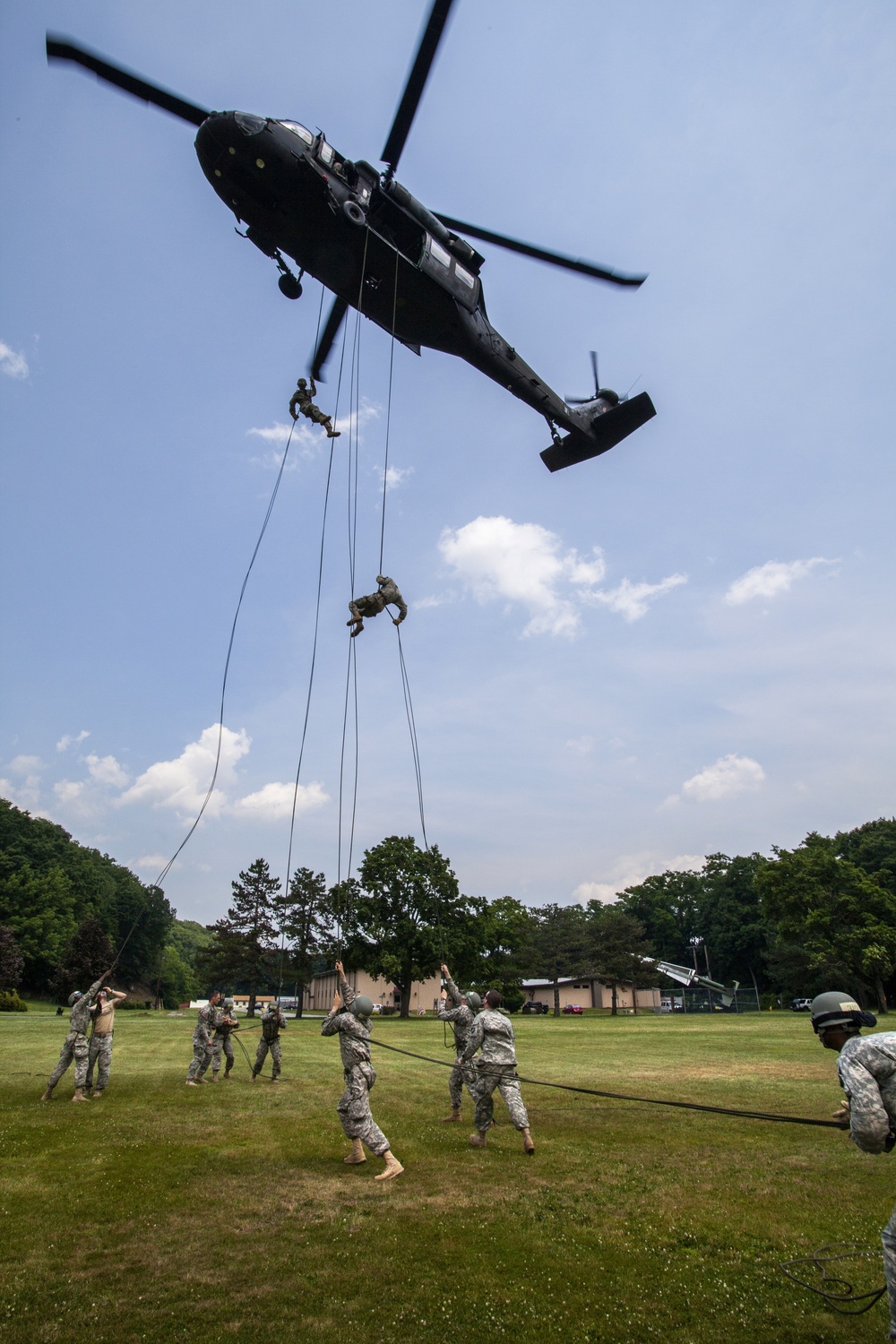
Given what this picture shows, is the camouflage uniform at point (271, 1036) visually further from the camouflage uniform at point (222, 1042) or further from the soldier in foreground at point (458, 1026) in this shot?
the soldier in foreground at point (458, 1026)

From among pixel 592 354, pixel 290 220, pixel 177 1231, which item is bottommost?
Result: pixel 177 1231

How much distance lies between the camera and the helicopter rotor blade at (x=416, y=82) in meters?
9.21

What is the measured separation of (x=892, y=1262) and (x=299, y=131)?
1365 centimetres

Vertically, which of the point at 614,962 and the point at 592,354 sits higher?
the point at 592,354

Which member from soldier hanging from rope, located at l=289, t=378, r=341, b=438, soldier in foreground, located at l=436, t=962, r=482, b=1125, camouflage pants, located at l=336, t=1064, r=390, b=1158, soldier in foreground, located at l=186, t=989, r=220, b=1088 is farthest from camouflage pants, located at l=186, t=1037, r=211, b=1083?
soldier hanging from rope, located at l=289, t=378, r=341, b=438

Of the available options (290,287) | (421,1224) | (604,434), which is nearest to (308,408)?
(290,287)

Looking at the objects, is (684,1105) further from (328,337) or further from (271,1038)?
(328,337)

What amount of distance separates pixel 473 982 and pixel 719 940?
5122cm

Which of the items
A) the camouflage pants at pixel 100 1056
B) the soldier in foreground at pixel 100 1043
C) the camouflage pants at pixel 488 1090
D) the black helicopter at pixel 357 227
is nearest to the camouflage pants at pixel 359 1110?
the camouflage pants at pixel 488 1090

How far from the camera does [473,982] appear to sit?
43812 mm

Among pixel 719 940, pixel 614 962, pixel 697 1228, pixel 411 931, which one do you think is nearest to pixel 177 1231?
pixel 697 1228

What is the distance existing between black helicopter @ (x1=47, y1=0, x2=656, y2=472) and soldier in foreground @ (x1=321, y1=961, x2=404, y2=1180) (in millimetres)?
10127

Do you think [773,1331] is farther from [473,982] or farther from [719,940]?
[719,940]

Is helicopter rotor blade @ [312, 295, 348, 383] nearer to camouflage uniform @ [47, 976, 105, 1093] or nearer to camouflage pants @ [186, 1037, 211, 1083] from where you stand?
camouflage uniform @ [47, 976, 105, 1093]
